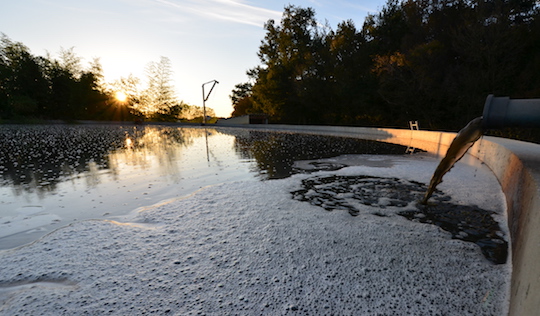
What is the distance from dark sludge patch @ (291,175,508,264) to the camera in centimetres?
305

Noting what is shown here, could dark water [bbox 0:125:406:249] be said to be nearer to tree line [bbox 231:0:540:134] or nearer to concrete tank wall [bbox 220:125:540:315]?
concrete tank wall [bbox 220:125:540:315]

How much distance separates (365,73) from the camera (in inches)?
1151

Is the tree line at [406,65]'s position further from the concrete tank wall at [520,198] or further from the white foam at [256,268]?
the white foam at [256,268]

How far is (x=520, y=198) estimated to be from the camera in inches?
108

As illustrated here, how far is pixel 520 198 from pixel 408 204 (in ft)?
5.11

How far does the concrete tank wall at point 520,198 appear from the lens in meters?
1.41

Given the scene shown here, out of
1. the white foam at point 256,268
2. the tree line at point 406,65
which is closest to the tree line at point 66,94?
the tree line at point 406,65

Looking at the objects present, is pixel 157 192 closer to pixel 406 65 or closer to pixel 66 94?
pixel 406 65

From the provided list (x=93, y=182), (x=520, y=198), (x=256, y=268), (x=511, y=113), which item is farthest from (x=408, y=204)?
(x=93, y=182)

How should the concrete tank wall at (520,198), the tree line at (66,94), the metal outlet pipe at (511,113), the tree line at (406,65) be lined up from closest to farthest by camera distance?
1. the concrete tank wall at (520,198)
2. the metal outlet pipe at (511,113)
3. the tree line at (406,65)
4. the tree line at (66,94)

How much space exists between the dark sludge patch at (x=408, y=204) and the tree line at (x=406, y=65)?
69.2 ft

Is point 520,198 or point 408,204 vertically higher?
point 520,198

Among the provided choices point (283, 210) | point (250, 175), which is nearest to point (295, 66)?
point (250, 175)

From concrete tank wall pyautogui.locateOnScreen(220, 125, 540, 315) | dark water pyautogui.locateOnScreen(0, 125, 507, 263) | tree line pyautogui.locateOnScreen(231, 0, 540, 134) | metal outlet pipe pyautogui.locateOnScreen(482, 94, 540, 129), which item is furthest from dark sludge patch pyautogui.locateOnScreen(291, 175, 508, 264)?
tree line pyautogui.locateOnScreen(231, 0, 540, 134)
